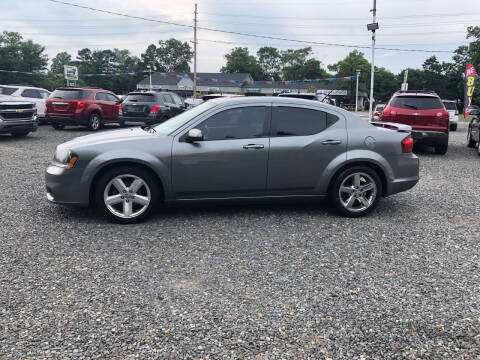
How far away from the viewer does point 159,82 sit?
303 ft

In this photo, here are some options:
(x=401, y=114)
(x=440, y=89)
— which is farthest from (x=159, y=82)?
(x=401, y=114)

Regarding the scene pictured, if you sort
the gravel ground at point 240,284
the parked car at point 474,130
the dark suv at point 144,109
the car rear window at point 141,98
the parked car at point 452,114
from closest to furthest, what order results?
the gravel ground at point 240,284 < the parked car at point 474,130 < the dark suv at point 144,109 < the car rear window at point 141,98 < the parked car at point 452,114

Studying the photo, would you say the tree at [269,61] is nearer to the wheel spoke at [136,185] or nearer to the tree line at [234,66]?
the tree line at [234,66]

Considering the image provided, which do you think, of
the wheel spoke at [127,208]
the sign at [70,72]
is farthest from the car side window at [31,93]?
the sign at [70,72]

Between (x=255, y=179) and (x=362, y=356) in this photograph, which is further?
(x=255, y=179)

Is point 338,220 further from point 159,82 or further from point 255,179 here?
point 159,82

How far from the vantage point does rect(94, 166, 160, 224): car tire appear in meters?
5.14

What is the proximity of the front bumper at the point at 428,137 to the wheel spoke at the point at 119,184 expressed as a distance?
8956 mm

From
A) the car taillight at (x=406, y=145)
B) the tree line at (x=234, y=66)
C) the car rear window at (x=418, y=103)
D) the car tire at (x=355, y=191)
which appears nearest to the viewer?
the car tire at (x=355, y=191)

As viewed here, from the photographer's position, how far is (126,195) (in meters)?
5.19

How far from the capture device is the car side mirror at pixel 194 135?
5203mm

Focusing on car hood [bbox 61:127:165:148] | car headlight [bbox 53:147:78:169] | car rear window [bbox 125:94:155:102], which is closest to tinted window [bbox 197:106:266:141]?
car hood [bbox 61:127:165:148]

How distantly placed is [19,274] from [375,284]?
10.3 feet

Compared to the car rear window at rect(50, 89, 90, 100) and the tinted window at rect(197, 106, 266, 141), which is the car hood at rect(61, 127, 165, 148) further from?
the car rear window at rect(50, 89, 90, 100)
